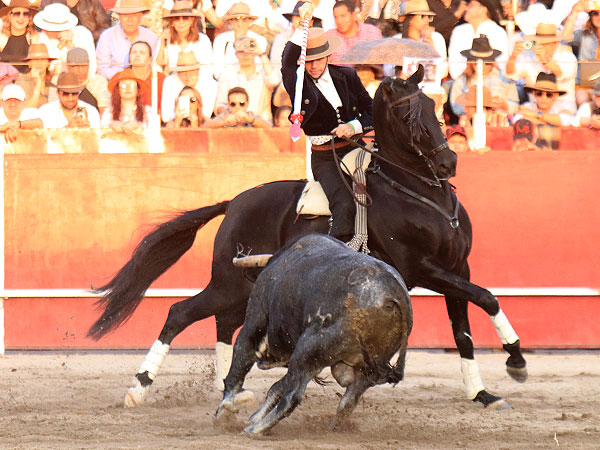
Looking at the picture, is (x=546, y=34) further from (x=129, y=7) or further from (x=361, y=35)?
(x=129, y=7)

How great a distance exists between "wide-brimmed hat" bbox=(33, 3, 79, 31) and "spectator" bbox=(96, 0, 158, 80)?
0.34 m

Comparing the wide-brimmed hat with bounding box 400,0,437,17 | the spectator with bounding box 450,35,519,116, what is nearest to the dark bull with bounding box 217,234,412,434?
the spectator with bounding box 450,35,519,116

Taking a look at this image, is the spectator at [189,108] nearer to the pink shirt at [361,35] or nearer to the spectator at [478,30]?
the pink shirt at [361,35]

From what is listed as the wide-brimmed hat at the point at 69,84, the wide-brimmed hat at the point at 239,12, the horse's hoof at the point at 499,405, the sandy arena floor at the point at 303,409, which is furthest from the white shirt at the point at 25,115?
the horse's hoof at the point at 499,405

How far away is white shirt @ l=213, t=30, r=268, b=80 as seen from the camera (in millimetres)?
9273

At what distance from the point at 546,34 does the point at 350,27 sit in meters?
1.76

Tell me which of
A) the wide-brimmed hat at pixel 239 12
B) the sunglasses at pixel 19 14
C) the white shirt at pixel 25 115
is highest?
the wide-brimmed hat at pixel 239 12

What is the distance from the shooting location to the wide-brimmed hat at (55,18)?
32.6ft

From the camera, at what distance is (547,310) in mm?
8625

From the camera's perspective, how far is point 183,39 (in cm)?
958

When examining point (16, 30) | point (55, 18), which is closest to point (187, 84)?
point (55, 18)

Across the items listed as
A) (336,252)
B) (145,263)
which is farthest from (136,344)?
(336,252)

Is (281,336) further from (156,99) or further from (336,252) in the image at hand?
(156,99)

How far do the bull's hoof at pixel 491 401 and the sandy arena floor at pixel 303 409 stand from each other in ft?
0.20
